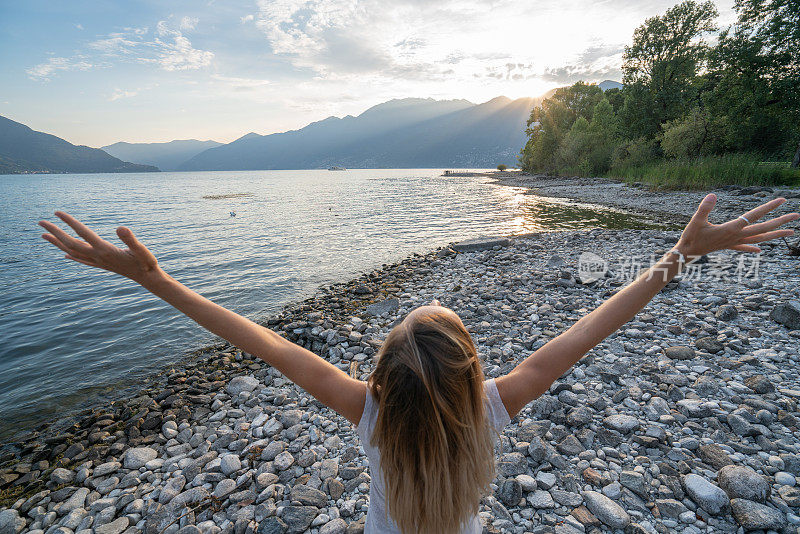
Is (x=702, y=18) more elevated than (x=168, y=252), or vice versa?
(x=702, y=18)

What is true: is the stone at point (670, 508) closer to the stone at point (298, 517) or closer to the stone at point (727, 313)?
the stone at point (298, 517)

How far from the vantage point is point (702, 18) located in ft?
138

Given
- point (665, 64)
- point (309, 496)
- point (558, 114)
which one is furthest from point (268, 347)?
point (558, 114)

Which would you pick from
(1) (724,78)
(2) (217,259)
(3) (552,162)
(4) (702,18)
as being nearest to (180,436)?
(2) (217,259)

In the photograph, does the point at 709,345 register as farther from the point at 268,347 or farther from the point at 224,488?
the point at 224,488

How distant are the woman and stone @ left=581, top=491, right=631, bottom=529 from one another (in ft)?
6.57

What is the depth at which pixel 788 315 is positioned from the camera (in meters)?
6.17

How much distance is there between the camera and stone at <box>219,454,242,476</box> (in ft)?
14.3

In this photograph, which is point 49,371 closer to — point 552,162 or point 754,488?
point 754,488

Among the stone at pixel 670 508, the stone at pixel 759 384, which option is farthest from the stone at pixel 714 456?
the stone at pixel 759 384

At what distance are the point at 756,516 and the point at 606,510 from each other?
1215 mm

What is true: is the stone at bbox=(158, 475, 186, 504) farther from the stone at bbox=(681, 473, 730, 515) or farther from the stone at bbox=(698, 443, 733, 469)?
the stone at bbox=(698, 443, 733, 469)

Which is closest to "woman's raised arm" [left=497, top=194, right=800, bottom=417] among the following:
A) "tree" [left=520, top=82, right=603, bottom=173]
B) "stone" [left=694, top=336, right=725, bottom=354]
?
"stone" [left=694, top=336, right=725, bottom=354]

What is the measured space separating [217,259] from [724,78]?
49964 mm
